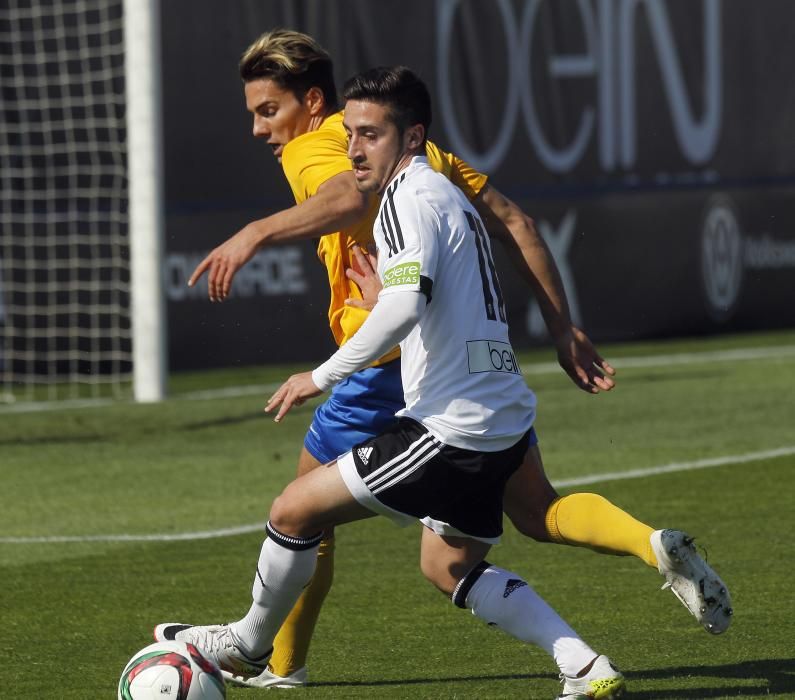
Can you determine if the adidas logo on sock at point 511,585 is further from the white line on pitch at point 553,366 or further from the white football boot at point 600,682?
the white line on pitch at point 553,366

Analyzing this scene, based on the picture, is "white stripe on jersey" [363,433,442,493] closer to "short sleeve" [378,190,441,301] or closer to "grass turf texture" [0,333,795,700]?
"short sleeve" [378,190,441,301]

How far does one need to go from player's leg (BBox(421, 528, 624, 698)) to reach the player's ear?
1.32m

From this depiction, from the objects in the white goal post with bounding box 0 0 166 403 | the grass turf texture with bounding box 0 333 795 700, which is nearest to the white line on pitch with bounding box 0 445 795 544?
the grass turf texture with bounding box 0 333 795 700

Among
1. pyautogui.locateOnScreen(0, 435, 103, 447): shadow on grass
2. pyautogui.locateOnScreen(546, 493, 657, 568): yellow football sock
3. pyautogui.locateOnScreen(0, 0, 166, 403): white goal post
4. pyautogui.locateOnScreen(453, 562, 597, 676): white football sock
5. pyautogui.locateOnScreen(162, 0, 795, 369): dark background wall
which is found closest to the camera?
pyautogui.locateOnScreen(453, 562, 597, 676): white football sock

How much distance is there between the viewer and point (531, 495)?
5.29 meters

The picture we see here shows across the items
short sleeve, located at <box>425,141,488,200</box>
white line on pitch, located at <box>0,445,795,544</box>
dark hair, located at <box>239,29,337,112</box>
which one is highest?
dark hair, located at <box>239,29,337,112</box>

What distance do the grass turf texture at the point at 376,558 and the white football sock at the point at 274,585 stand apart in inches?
10.2

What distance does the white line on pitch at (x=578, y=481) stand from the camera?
26.6 feet

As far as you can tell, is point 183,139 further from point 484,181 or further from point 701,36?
point 484,181

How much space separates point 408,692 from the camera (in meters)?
5.29

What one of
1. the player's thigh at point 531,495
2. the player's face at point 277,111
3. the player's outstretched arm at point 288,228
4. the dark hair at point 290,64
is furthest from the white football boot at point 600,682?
the dark hair at point 290,64

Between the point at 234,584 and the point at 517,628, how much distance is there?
231cm

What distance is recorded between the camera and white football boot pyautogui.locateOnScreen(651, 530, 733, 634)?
477 cm

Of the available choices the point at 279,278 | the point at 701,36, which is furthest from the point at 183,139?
the point at 701,36
